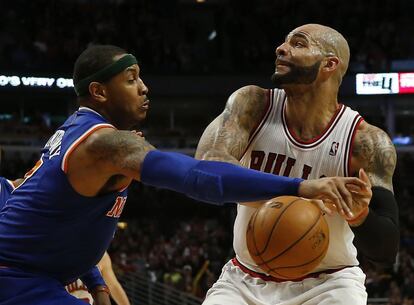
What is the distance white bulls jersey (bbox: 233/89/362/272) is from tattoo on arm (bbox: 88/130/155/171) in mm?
1363

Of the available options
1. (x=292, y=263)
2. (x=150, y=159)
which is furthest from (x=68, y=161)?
(x=292, y=263)

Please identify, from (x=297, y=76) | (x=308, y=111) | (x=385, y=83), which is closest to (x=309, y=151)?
(x=308, y=111)

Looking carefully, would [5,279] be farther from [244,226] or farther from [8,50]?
[8,50]

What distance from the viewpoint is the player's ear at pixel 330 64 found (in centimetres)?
459

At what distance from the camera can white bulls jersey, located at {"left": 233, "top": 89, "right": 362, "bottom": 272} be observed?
4.31 m

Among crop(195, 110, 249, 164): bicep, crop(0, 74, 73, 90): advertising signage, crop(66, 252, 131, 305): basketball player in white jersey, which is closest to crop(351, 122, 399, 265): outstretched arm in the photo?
crop(195, 110, 249, 164): bicep

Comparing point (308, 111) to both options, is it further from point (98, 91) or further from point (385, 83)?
point (385, 83)

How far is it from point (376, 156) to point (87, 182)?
180cm

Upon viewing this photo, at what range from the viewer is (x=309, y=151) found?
442 cm

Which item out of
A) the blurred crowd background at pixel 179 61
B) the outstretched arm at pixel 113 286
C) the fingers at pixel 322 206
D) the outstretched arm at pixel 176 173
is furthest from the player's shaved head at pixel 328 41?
the blurred crowd background at pixel 179 61

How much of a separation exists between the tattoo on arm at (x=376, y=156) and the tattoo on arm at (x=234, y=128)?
2.06 ft

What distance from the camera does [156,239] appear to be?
18.7 m

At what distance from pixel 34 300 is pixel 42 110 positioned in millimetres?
18304

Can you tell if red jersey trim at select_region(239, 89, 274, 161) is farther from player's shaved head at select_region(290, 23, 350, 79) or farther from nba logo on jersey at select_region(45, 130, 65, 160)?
nba logo on jersey at select_region(45, 130, 65, 160)
